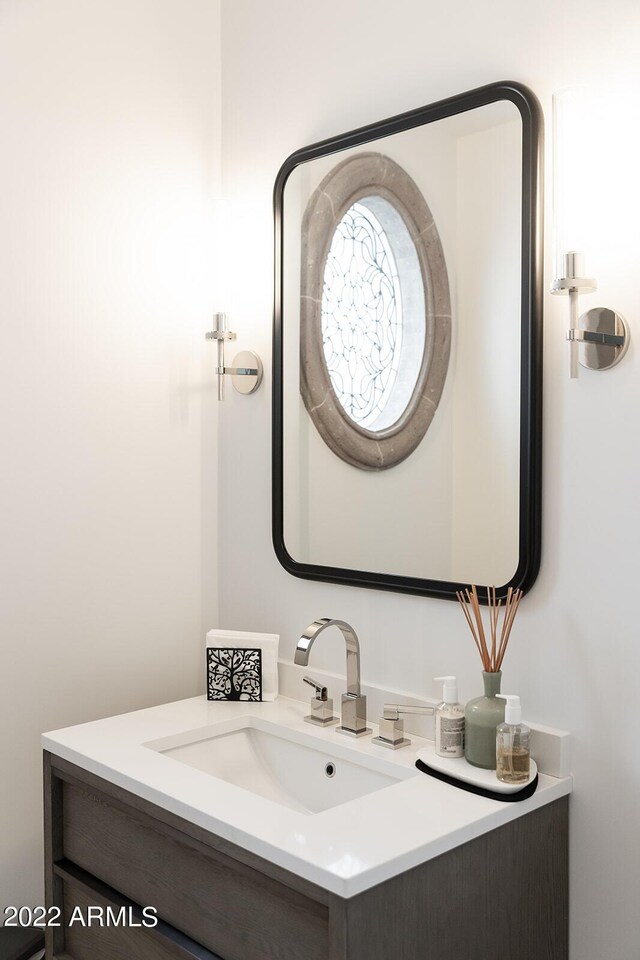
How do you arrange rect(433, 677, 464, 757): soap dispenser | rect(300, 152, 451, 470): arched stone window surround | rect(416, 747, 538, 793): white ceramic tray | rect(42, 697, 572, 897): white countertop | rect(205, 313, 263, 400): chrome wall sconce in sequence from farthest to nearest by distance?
rect(205, 313, 263, 400): chrome wall sconce, rect(300, 152, 451, 470): arched stone window surround, rect(433, 677, 464, 757): soap dispenser, rect(416, 747, 538, 793): white ceramic tray, rect(42, 697, 572, 897): white countertop

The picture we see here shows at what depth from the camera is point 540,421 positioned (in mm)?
1417

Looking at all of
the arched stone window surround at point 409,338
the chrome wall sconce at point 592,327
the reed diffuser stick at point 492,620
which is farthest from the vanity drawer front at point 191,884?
the chrome wall sconce at point 592,327

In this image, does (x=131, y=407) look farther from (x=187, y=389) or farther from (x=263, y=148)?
(x=263, y=148)

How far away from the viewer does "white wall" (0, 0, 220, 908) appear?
1.74m

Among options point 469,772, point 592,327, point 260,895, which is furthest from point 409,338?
point 260,895

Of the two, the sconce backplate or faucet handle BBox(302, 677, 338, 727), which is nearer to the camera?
the sconce backplate

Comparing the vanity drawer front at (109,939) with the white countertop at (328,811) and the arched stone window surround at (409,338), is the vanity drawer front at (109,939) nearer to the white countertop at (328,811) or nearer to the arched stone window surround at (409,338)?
the white countertop at (328,811)

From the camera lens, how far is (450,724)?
4.66ft

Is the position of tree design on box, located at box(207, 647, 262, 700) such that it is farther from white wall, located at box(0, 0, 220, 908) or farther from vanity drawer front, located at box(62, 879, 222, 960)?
vanity drawer front, located at box(62, 879, 222, 960)

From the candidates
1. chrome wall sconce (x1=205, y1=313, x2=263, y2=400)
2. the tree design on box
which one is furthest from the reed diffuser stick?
chrome wall sconce (x1=205, y1=313, x2=263, y2=400)

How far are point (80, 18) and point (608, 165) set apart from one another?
3.86 ft

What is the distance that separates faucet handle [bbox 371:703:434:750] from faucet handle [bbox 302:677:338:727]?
136 millimetres

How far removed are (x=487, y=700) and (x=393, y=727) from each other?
0.72ft

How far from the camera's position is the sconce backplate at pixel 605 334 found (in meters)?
1.31
